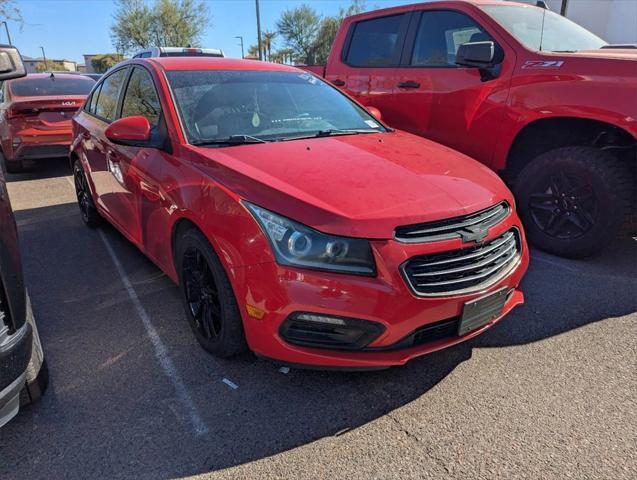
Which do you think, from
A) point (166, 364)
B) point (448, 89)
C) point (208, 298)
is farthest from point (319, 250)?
point (448, 89)

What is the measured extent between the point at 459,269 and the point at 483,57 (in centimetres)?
248

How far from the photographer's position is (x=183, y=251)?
2801 millimetres

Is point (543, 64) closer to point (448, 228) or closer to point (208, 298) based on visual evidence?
point (448, 228)

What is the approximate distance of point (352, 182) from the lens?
2.43 m

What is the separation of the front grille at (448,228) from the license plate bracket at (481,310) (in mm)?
324

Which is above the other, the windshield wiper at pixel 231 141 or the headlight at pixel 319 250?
the windshield wiper at pixel 231 141

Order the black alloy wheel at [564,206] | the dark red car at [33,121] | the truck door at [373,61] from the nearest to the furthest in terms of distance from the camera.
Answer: the black alloy wheel at [564,206] < the truck door at [373,61] < the dark red car at [33,121]

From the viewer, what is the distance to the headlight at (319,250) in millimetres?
2113

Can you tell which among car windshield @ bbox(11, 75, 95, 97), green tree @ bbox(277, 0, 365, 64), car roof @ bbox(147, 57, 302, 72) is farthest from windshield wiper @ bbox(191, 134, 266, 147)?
green tree @ bbox(277, 0, 365, 64)

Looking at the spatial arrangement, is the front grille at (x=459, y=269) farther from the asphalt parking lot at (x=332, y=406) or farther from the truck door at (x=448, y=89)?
the truck door at (x=448, y=89)

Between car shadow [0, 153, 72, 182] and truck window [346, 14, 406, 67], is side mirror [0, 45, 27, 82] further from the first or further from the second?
car shadow [0, 153, 72, 182]

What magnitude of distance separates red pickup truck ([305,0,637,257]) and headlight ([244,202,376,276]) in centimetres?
254

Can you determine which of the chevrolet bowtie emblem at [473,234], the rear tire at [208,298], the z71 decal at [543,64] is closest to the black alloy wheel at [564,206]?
the z71 decal at [543,64]

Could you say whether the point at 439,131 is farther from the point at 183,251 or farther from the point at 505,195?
the point at 183,251
